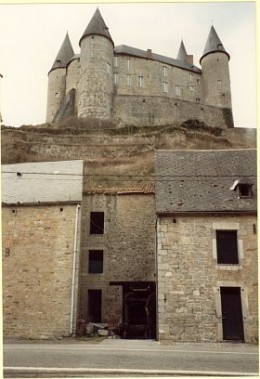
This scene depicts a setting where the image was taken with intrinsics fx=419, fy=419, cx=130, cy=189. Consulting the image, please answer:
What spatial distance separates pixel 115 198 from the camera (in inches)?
802

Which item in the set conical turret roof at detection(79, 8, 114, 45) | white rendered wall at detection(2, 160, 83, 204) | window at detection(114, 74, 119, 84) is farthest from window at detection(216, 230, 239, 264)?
window at detection(114, 74, 119, 84)

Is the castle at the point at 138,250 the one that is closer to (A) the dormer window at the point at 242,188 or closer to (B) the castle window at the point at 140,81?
(A) the dormer window at the point at 242,188

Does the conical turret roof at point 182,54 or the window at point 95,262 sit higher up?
the conical turret roof at point 182,54

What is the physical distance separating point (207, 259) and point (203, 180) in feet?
10.5

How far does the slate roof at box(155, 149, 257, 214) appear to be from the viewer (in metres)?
14.4

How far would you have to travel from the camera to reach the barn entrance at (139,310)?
1611 cm

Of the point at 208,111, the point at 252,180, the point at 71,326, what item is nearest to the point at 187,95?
the point at 208,111

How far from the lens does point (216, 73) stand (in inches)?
1991

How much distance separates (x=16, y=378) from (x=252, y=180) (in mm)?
10947

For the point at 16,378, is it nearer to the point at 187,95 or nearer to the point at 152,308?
the point at 152,308

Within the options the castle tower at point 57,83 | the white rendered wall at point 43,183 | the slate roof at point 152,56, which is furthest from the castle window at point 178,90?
the white rendered wall at point 43,183

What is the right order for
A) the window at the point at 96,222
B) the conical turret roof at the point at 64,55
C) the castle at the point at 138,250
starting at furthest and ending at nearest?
the conical turret roof at the point at 64,55 → the window at the point at 96,222 → the castle at the point at 138,250

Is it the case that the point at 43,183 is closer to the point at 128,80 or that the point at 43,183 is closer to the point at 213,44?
the point at 128,80

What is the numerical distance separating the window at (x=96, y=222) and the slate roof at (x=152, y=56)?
32788 mm
